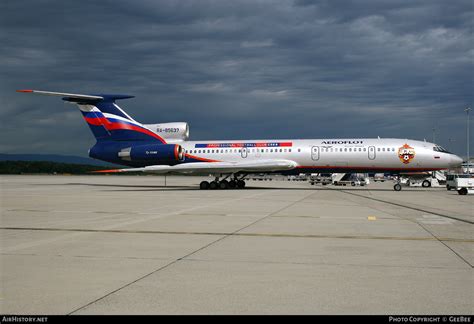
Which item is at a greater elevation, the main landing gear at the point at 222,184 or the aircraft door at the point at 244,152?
the aircraft door at the point at 244,152

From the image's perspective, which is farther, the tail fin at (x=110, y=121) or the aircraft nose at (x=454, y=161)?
the tail fin at (x=110, y=121)

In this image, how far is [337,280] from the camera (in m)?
6.18

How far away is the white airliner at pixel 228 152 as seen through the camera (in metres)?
33.0

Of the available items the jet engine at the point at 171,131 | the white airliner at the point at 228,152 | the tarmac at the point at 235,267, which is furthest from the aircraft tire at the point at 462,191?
the jet engine at the point at 171,131

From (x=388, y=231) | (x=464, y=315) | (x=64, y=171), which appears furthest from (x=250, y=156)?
(x=64, y=171)

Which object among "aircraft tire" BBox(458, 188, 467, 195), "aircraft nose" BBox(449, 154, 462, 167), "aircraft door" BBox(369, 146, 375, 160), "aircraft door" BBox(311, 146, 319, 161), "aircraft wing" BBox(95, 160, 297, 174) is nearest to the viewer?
"aircraft tire" BBox(458, 188, 467, 195)

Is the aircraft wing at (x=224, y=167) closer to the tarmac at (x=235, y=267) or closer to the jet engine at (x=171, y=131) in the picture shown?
the jet engine at (x=171, y=131)

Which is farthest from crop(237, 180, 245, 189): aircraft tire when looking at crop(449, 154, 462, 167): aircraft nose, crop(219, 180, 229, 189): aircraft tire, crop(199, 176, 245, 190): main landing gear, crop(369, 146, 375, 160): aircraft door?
crop(449, 154, 462, 167): aircraft nose

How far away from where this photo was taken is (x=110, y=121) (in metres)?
36.5

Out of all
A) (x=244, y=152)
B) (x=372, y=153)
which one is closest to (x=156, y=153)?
(x=244, y=152)

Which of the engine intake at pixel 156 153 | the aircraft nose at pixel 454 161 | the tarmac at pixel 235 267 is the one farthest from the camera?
the engine intake at pixel 156 153

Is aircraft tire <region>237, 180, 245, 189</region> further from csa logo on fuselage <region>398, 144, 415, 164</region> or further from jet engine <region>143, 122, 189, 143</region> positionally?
csa logo on fuselage <region>398, 144, 415, 164</region>

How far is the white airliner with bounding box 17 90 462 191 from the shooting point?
33000 mm

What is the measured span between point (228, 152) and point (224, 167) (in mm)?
2712
